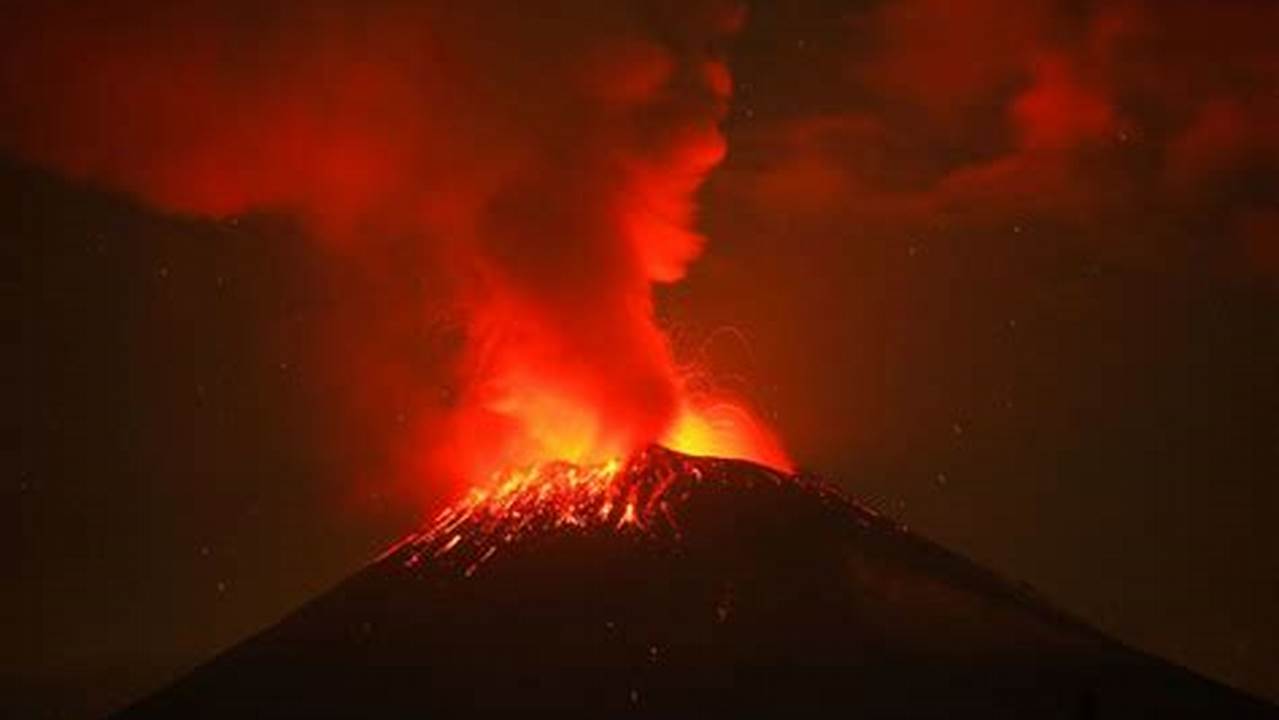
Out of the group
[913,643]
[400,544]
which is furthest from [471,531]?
[913,643]

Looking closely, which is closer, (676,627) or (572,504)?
(676,627)

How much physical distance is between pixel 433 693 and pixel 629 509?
14003mm

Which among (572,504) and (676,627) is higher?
(572,504)

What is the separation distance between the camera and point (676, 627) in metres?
48.3

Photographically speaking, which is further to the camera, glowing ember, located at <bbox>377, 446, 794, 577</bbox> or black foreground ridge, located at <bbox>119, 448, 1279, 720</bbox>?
glowing ember, located at <bbox>377, 446, 794, 577</bbox>

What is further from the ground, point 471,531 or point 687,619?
point 471,531

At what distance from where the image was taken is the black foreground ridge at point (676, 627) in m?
43.7

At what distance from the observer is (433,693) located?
45.6 m

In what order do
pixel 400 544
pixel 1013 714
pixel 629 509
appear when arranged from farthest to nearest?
1. pixel 400 544
2. pixel 629 509
3. pixel 1013 714

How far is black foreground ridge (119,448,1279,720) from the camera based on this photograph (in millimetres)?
43719

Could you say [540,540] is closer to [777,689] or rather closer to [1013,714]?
[777,689]

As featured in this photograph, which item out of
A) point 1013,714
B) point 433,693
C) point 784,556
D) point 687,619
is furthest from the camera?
point 784,556

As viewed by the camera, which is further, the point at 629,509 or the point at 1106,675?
the point at 629,509

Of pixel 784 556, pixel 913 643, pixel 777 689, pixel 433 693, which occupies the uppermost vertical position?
pixel 784 556
